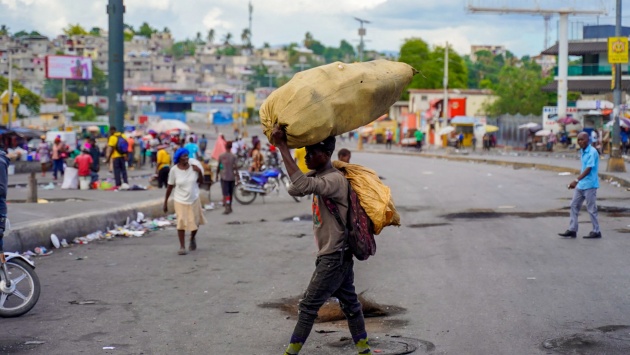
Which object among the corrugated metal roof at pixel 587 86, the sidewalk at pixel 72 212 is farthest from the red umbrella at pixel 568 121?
the sidewalk at pixel 72 212

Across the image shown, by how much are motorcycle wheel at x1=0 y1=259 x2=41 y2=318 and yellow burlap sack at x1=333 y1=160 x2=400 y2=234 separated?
3.93 m

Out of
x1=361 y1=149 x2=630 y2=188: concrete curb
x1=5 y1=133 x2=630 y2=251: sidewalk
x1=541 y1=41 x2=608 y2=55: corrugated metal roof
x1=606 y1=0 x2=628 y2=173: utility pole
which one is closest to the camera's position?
x1=5 y1=133 x2=630 y2=251: sidewalk

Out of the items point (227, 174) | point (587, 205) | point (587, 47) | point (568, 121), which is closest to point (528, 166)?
point (568, 121)

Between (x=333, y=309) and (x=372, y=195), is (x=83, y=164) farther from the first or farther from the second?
(x=372, y=195)

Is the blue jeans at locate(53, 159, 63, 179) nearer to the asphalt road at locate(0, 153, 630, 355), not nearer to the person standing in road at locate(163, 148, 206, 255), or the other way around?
the asphalt road at locate(0, 153, 630, 355)

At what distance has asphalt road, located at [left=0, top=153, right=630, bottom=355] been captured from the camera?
7.61m

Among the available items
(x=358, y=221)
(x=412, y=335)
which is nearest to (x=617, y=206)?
(x=412, y=335)

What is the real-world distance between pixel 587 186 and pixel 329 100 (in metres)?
8.56

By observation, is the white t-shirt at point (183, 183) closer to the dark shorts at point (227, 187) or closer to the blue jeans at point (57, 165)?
the dark shorts at point (227, 187)

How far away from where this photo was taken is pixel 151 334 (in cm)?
801

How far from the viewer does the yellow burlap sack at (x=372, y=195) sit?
21.8 feet

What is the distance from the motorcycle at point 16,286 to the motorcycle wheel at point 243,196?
13.7 meters

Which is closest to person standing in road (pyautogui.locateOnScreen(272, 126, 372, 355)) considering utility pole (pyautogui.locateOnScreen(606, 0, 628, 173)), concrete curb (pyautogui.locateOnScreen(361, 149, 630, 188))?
concrete curb (pyautogui.locateOnScreen(361, 149, 630, 188))

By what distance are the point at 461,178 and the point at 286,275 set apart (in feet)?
67.6
